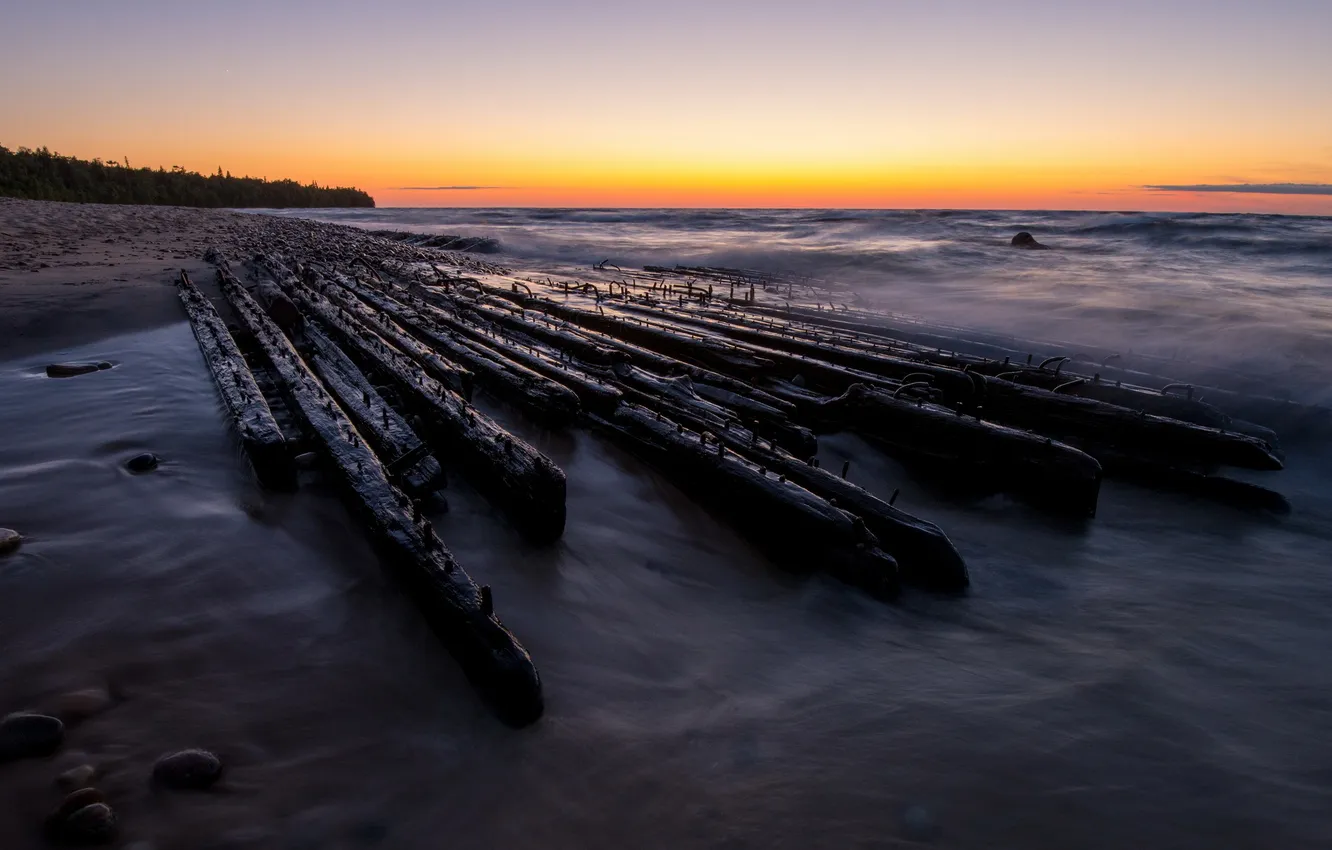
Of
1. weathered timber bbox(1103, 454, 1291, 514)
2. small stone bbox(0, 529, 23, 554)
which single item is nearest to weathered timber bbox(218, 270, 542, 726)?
small stone bbox(0, 529, 23, 554)

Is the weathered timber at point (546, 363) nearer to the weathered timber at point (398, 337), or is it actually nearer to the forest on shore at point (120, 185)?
the weathered timber at point (398, 337)

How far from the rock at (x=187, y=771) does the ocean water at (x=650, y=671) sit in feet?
0.20

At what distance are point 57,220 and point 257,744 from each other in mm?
41765

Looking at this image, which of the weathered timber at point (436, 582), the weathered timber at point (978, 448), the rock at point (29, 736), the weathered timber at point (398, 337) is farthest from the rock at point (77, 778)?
the weathered timber at point (978, 448)

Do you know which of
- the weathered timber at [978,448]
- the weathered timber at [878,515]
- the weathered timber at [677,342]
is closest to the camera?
the weathered timber at [878,515]

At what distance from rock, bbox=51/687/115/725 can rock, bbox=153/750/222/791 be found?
0.50m

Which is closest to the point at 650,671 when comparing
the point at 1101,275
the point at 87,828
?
the point at 87,828

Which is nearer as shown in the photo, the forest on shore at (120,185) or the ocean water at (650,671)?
the ocean water at (650,671)

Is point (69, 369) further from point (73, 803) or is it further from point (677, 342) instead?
point (677, 342)

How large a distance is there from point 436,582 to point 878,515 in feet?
10.7

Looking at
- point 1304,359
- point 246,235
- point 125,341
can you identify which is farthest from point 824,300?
point 246,235

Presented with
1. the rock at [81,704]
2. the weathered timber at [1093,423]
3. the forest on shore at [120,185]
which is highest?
the forest on shore at [120,185]

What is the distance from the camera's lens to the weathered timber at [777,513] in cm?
443

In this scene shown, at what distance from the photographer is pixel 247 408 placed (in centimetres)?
573
